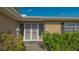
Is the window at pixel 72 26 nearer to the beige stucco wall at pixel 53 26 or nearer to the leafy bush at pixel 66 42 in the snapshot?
the beige stucco wall at pixel 53 26

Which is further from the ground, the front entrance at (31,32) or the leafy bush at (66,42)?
the front entrance at (31,32)

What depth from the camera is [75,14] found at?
28.3 metres

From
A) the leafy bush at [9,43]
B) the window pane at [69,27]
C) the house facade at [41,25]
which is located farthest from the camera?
the window pane at [69,27]

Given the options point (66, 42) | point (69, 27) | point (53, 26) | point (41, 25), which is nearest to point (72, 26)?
point (69, 27)

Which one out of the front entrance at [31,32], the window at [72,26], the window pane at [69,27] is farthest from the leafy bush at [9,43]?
the front entrance at [31,32]

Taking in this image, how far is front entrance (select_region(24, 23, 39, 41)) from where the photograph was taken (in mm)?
29047

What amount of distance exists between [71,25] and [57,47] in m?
16.8

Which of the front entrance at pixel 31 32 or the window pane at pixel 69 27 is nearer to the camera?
the window pane at pixel 69 27

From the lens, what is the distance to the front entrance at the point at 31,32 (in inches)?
1144

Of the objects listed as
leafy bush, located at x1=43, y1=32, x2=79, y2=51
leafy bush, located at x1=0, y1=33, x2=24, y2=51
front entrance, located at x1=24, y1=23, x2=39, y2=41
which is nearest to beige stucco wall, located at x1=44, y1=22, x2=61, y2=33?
front entrance, located at x1=24, y1=23, x2=39, y2=41

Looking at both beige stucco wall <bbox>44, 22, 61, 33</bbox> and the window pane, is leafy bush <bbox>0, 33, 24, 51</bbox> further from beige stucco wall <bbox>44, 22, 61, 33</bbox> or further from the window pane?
the window pane

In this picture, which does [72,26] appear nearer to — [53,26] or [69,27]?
[69,27]
